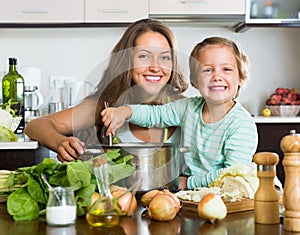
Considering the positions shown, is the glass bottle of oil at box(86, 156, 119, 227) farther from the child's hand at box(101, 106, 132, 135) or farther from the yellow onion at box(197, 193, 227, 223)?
the child's hand at box(101, 106, 132, 135)

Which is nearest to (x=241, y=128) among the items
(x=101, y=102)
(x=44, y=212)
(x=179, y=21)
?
(x=101, y=102)

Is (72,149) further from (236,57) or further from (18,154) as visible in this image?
(18,154)

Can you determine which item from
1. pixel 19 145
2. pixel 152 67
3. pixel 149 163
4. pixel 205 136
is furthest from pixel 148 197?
pixel 19 145

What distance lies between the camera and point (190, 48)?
13.6ft

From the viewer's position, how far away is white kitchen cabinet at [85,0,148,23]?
12.5 feet

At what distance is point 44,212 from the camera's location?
1373 mm

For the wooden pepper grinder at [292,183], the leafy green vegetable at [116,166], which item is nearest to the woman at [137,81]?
the leafy green vegetable at [116,166]

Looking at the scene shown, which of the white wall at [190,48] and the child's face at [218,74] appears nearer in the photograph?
the child's face at [218,74]

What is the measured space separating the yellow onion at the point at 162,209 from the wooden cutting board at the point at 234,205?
0.36 feet

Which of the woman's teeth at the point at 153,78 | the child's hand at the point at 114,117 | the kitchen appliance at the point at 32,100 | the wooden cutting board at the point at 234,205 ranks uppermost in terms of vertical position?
the woman's teeth at the point at 153,78

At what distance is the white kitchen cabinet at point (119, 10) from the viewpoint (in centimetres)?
382

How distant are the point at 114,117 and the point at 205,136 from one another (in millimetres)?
292

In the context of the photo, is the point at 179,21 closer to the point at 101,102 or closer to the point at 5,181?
the point at 101,102

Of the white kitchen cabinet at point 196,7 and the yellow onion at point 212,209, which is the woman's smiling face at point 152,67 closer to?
the yellow onion at point 212,209
